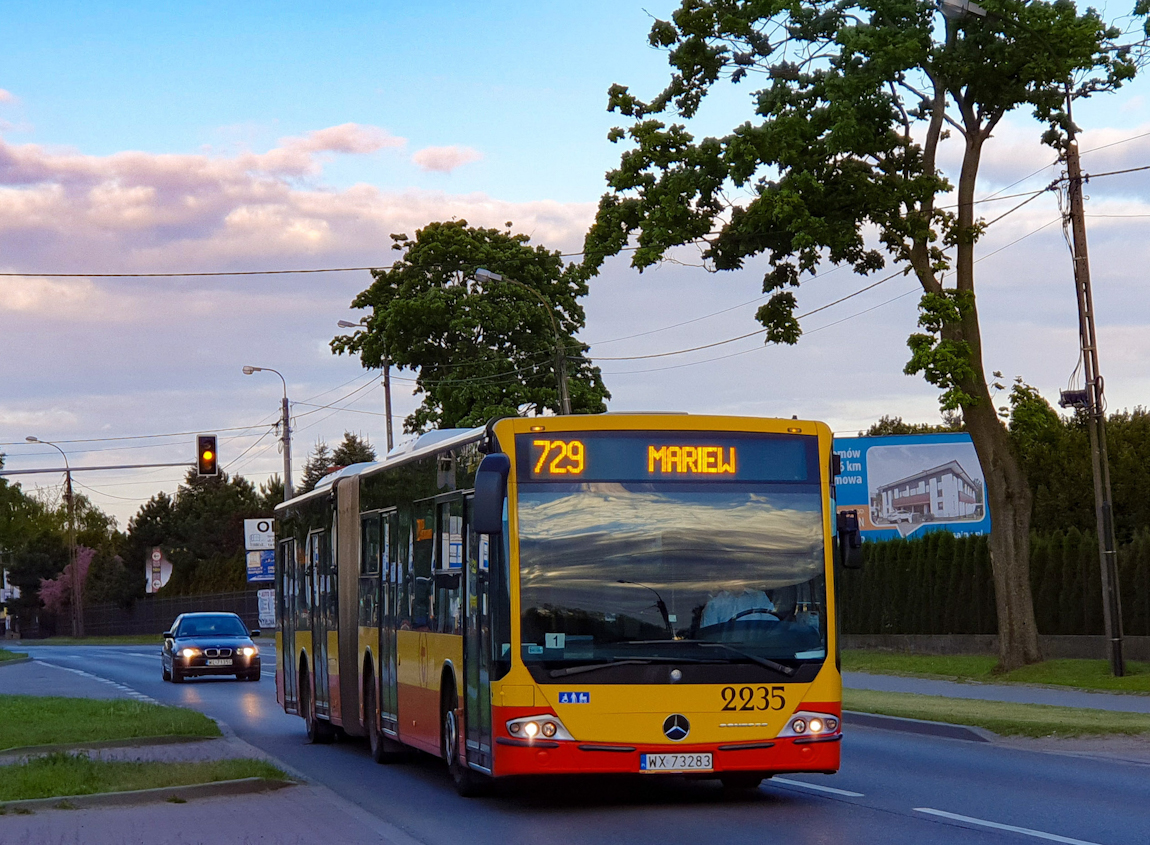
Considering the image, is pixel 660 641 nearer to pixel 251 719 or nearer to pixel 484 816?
pixel 484 816

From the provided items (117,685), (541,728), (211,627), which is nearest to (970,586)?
(211,627)

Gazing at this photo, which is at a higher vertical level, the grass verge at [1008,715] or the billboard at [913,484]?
the billboard at [913,484]

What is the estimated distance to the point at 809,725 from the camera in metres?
12.5

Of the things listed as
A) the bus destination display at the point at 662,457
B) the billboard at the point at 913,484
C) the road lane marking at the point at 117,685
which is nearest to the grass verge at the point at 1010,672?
the billboard at the point at 913,484

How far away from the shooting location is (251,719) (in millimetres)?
25375

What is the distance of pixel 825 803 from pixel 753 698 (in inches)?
49.2

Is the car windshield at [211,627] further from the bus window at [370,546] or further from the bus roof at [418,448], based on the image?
the bus window at [370,546]

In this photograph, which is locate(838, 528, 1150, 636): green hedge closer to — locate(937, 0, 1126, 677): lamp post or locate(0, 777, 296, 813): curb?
locate(937, 0, 1126, 677): lamp post

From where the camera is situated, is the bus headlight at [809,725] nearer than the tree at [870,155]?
Yes

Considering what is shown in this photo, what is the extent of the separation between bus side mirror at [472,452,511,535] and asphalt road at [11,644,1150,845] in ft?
6.90

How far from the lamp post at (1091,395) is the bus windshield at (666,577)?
16.1m

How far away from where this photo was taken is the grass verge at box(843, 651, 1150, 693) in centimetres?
2695

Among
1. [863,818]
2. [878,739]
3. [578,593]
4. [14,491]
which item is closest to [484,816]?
[578,593]

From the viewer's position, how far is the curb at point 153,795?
12617 mm
